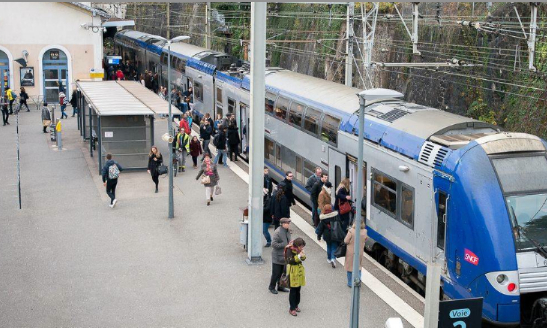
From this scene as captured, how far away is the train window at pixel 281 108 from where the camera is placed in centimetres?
2184

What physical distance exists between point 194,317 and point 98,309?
1690 mm

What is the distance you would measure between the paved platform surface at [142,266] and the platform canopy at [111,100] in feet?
6.84

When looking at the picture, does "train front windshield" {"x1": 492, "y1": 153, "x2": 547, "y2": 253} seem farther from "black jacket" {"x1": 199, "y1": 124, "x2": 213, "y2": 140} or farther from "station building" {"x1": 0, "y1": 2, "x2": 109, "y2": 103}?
"station building" {"x1": 0, "y1": 2, "x2": 109, "y2": 103}

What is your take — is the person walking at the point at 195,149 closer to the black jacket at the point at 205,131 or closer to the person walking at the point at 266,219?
the black jacket at the point at 205,131

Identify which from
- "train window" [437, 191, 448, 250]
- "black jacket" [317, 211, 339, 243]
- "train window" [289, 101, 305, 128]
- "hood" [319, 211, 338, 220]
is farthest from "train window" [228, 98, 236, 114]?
"train window" [437, 191, 448, 250]

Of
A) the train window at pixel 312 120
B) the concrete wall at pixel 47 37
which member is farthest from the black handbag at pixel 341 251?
the concrete wall at pixel 47 37

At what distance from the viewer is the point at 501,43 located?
2455 cm

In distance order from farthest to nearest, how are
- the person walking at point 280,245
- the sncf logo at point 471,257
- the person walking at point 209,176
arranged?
1. the person walking at point 209,176
2. the person walking at point 280,245
3. the sncf logo at point 471,257

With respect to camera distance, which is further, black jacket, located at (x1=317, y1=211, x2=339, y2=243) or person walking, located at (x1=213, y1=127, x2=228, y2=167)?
person walking, located at (x1=213, y1=127, x2=228, y2=167)

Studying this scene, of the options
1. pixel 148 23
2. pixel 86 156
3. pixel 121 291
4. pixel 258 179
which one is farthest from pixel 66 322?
pixel 148 23

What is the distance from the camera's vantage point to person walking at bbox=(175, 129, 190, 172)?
2511cm

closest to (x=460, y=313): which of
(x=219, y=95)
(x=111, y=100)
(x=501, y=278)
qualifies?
(x=501, y=278)

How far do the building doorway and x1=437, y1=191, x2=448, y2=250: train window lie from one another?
32233 millimetres

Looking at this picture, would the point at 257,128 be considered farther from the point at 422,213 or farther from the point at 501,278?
the point at 501,278
